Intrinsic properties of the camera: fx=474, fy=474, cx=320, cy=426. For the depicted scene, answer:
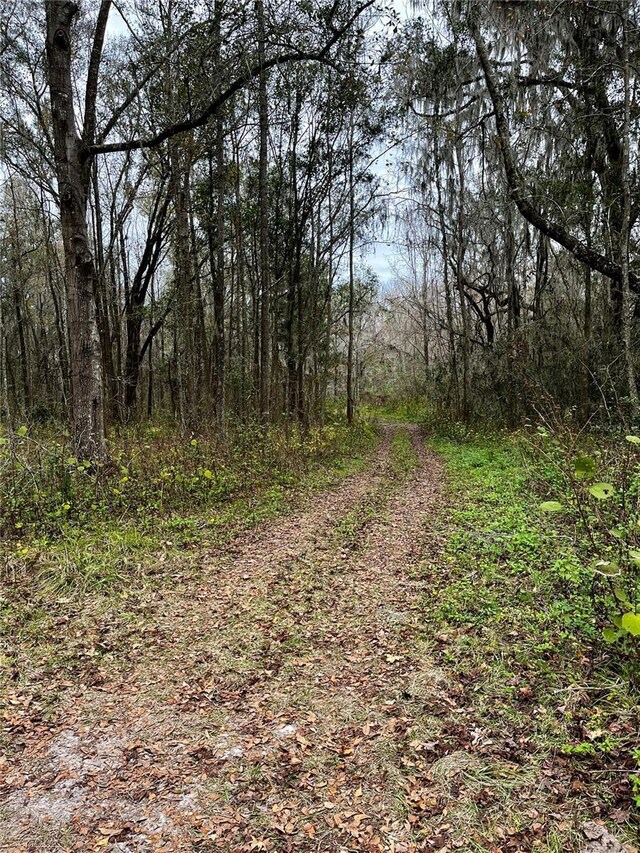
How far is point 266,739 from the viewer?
2777 millimetres

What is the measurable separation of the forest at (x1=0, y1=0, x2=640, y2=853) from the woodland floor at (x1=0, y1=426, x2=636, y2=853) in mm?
17

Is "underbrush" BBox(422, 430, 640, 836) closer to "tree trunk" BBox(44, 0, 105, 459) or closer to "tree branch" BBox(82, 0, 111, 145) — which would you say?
"tree trunk" BBox(44, 0, 105, 459)

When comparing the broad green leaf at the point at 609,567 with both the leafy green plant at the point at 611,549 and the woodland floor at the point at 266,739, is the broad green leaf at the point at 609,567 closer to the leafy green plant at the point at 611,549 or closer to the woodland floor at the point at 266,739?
the leafy green plant at the point at 611,549

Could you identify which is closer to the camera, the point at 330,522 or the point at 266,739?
the point at 266,739

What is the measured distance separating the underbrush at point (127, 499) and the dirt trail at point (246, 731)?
3.14 feet

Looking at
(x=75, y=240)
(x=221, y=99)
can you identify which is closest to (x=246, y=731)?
(x=75, y=240)

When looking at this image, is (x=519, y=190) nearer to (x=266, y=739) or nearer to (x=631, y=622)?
(x=631, y=622)

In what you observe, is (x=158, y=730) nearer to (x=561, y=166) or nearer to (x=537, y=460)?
(x=537, y=460)

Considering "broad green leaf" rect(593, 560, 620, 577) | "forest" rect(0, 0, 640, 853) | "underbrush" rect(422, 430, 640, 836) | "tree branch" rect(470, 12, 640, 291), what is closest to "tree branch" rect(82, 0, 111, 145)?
"forest" rect(0, 0, 640, 853)

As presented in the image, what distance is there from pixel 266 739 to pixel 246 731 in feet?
0.48

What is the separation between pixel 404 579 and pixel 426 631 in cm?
101

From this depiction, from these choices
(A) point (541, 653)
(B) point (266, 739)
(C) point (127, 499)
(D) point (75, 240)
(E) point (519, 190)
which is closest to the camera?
(B) point (266, 739)

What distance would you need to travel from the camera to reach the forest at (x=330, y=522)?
94.3 inches

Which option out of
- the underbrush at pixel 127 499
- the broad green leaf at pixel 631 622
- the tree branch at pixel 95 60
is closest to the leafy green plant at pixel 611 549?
the broad green leaf at pixel 631 622
